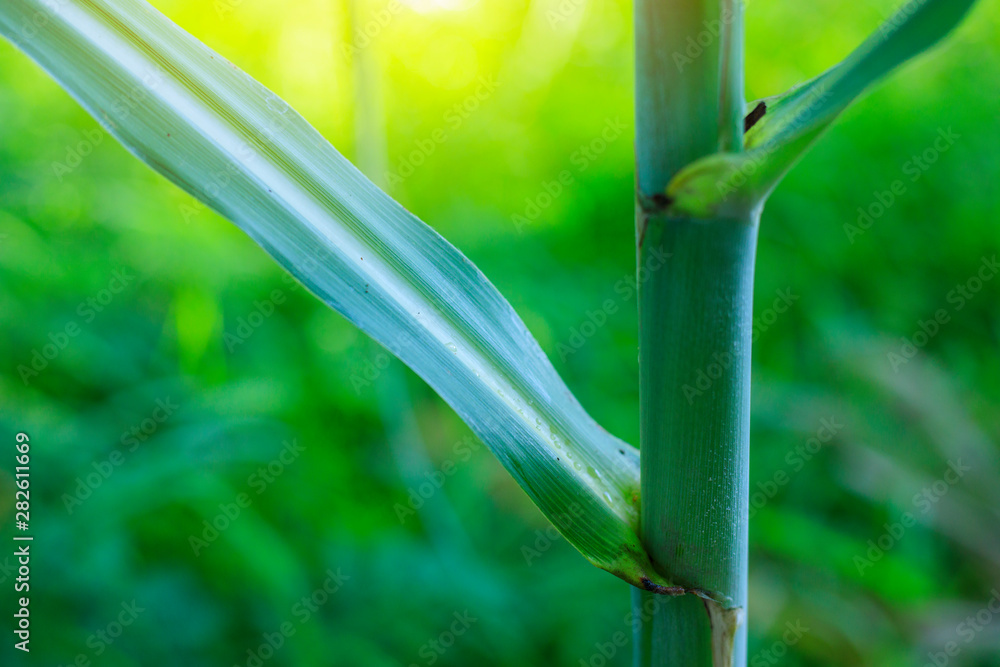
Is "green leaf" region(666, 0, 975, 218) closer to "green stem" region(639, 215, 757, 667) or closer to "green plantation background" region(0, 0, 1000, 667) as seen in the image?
"green stem" region(639, 215, 757, 667)

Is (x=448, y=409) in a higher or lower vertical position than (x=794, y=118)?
higher

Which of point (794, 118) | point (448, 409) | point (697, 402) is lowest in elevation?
point (697, 402)

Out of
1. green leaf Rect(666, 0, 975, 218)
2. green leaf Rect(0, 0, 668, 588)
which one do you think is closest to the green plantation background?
green leaf Rect(0, 0, 668, 588)

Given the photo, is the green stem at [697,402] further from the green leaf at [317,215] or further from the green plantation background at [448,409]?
the green plantation background at [448,409]

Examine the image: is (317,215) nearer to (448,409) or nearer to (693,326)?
(693,326)

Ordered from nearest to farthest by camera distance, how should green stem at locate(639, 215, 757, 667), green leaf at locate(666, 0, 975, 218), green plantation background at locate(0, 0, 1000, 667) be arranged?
green leaf at locate(666, 0, 975, 218), green stem at locate(639, 215, 757, 667), green plantation background at locate(0, 0, 1000, 667)

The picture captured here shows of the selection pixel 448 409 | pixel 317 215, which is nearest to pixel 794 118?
pixel 317 215

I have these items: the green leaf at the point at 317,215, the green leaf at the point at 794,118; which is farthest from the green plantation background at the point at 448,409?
the green leaf at the point at 794,118

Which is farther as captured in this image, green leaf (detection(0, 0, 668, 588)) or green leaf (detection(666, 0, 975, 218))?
green leaf (detection(0, 0, 668, 588))
